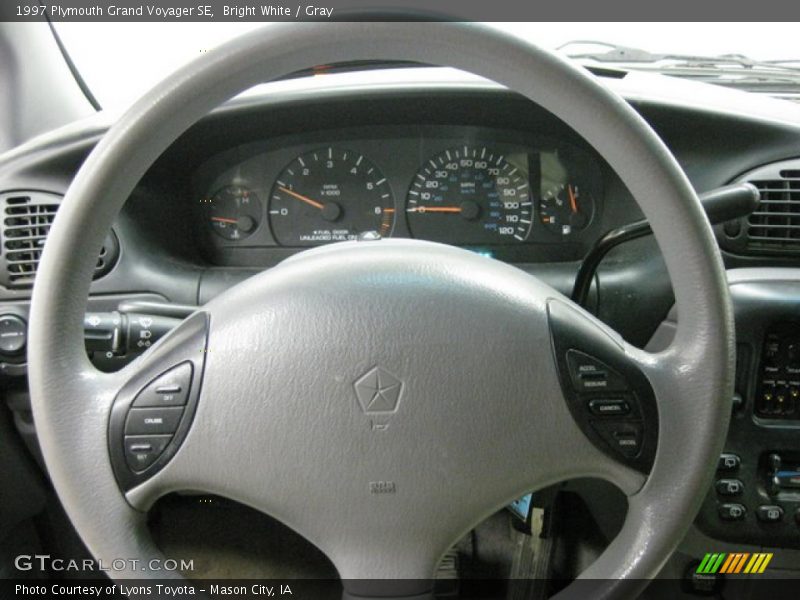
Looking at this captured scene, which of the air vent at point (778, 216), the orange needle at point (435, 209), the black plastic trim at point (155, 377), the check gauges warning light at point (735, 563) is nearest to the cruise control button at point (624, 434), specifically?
the black plastic trim at point (155, 377)

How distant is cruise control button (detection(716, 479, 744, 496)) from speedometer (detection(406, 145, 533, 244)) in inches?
24.9

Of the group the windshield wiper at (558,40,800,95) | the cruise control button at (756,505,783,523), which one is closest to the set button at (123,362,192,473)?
the cruise control button at (756,505,783,523)

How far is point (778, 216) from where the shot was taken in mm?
1387

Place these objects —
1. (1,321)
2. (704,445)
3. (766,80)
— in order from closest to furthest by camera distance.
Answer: (704,445)
(1,321)
(766,80)

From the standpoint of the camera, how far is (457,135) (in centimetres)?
161

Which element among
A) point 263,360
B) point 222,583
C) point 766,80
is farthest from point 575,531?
point 766,80

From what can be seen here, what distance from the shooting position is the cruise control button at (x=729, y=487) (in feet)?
4.07

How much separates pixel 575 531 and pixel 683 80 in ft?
3.11

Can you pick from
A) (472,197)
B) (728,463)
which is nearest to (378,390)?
(728,463)

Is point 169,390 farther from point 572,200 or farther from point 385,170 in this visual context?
point 572,200

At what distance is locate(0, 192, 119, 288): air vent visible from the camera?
1453 millimetres

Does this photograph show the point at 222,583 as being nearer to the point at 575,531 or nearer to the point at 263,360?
the point at 575,531

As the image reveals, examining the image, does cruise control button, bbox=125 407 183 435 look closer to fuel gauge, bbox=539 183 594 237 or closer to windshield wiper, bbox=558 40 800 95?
fuel gauge, bbox=539 183 594 237

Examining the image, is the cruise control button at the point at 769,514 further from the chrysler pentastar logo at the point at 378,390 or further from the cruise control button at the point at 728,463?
the chrysler pentastar logo at the point at 378,390
